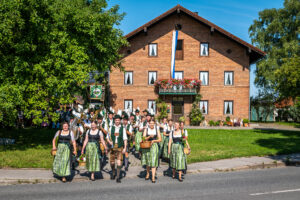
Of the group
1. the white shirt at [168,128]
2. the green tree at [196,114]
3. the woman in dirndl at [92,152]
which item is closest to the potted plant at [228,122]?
the green tree at [196,114]

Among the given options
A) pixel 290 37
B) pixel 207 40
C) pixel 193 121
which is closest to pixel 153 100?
pixel 193 121

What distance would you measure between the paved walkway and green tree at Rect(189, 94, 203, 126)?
17027 mm

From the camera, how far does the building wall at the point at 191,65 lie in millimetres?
31922

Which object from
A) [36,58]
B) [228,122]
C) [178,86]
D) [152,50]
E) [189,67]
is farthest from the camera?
[152,50]

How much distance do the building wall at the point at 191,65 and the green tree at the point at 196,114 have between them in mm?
608

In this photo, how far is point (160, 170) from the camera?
10.8m

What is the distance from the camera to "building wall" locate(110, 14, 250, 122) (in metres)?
31.9

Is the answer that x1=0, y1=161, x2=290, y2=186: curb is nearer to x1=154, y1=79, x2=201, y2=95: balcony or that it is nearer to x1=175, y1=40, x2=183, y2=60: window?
x1=154, y1=79, x2=201, y2=95: balcony

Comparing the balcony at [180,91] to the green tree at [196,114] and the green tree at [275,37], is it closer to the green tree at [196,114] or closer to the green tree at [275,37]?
the green tree at [196,114]

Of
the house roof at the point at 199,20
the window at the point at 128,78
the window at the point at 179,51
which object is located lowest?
the window at the point at 128,78

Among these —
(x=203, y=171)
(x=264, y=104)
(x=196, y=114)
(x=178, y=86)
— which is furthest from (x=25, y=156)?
(x=264, y=104)

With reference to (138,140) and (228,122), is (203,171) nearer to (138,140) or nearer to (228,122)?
(138,140)


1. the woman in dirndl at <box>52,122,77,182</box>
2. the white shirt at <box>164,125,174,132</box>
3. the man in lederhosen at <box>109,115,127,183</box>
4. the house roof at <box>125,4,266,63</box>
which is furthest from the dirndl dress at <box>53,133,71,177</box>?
the house roof at <box>125,4,266,63</box>

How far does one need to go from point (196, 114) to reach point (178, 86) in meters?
3.41
